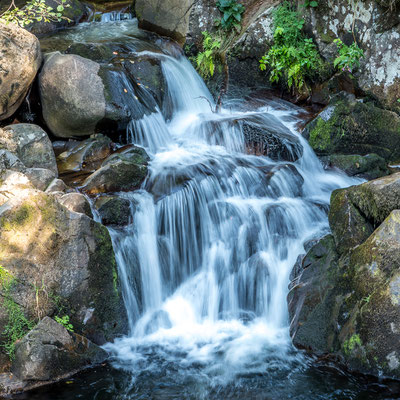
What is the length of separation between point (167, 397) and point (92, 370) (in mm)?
788

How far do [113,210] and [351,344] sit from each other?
10.3 ft

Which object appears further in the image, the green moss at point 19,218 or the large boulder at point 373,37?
the large boulder at point 373,37

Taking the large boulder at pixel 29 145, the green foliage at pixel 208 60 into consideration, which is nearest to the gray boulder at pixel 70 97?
the large boulder at pixel 29 145

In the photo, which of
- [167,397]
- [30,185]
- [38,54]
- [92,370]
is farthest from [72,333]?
[38,54]

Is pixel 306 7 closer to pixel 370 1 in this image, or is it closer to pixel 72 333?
pixel 370 1

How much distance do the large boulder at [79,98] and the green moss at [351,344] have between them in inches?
198

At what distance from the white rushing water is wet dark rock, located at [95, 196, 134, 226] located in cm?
12

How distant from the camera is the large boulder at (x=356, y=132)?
8078 millimetres

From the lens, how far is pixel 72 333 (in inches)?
175

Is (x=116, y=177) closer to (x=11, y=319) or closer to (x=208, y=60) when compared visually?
(x=11, y=319)

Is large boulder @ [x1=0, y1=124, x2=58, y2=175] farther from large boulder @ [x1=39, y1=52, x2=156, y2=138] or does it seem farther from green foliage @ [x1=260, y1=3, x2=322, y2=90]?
green foliage @ [x1=260, y1=3, x2=322, y2=90]

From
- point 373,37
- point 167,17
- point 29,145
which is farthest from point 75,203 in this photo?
point 167,17

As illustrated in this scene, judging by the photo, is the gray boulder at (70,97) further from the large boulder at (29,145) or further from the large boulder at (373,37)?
the large boulder at (373,37)

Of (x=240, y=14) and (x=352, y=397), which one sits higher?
(x=240, y=14)
